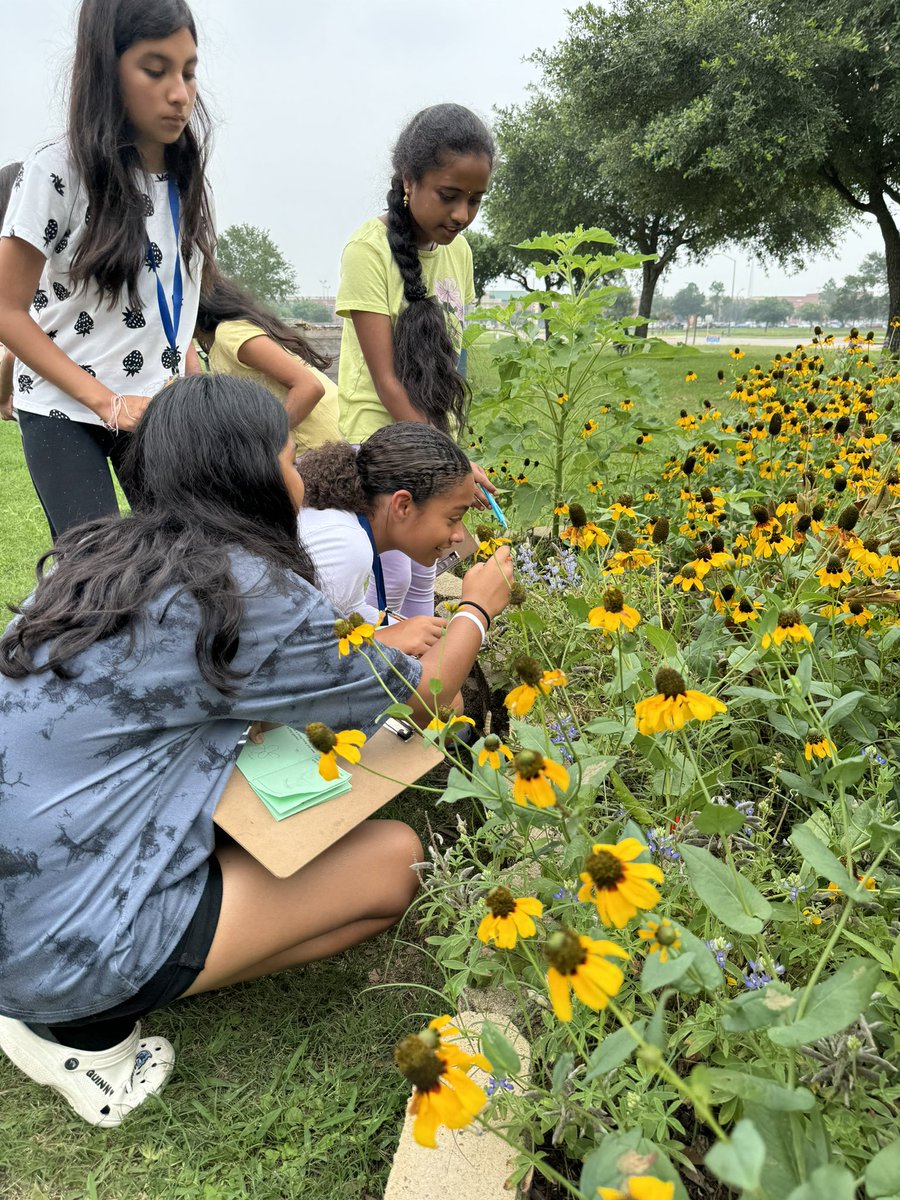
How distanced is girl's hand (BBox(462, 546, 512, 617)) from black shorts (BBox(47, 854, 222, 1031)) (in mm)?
745

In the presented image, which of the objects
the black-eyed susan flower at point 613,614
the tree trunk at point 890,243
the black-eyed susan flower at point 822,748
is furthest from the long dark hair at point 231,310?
the tree trunk at point 890,243

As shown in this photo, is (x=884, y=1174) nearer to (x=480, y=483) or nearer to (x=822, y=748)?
(x=822, y=748)

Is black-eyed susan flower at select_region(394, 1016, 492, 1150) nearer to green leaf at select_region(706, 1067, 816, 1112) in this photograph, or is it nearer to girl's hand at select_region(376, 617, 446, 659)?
green leaf at select_region(706, 1067, 816, 1112)

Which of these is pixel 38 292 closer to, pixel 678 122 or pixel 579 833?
pixel 579 833

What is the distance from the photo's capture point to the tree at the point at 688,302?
275ft

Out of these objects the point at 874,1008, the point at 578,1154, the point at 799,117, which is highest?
the point at 799,117

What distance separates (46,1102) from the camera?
4.44 ft

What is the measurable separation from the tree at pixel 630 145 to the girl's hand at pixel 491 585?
11.4 m

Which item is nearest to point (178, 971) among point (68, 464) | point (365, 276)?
point (68, 464)

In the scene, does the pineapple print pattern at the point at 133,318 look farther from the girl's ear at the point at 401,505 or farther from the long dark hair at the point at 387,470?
the girl's ear at the point at 401,505

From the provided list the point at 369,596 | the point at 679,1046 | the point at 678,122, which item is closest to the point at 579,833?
the point at 679,1046

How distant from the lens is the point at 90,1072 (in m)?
1.28

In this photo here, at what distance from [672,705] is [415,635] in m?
0.81

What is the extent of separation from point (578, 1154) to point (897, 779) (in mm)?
Result: 816
